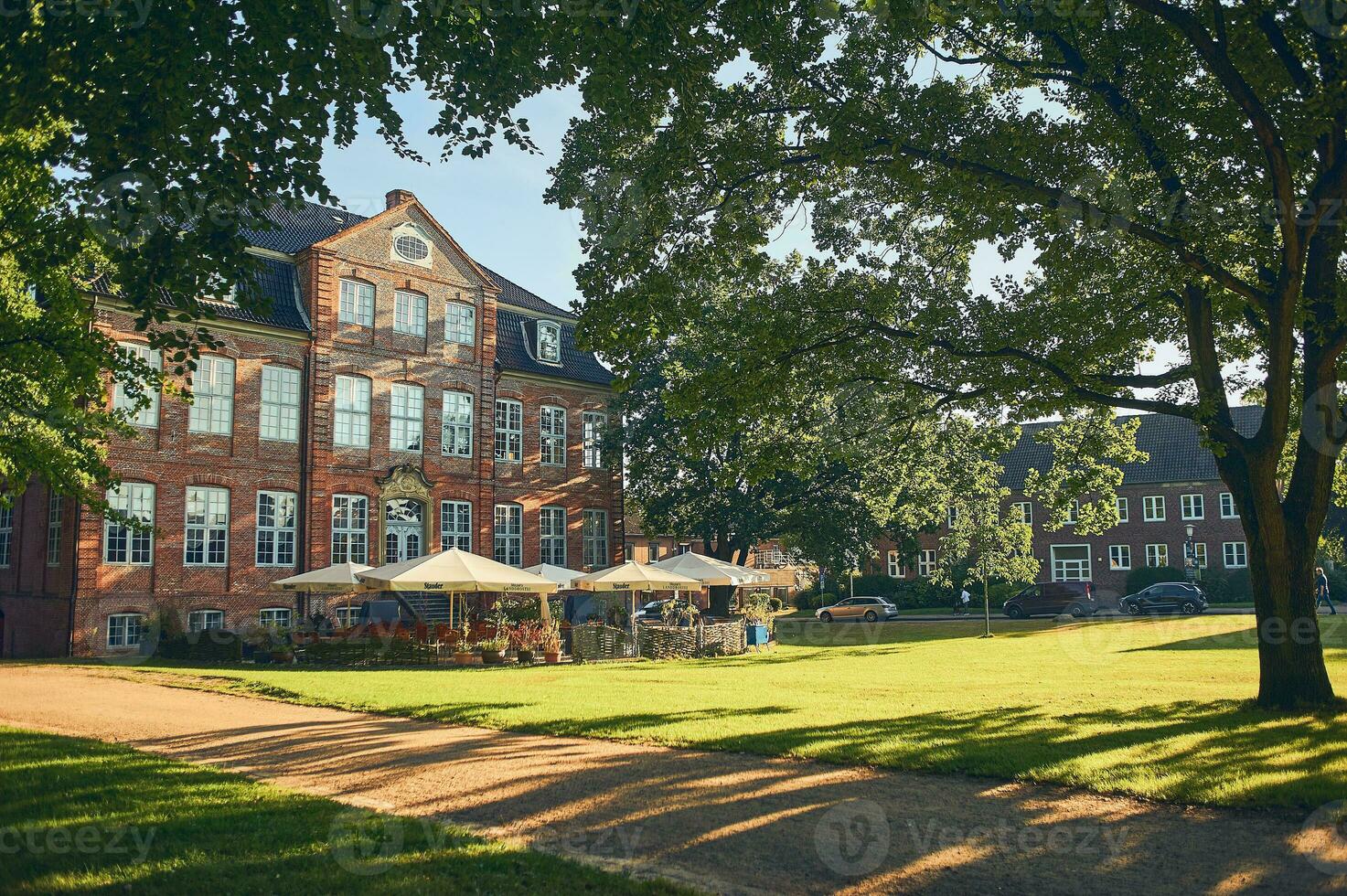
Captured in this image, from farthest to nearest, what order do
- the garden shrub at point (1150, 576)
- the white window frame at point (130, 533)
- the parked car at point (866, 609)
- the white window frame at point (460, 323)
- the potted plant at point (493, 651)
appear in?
the garden shrub at point (1150, 576)
the parked car at point (866, 609)
the white window frame at point (460, 323)
the white window frame at point (130, 533)
the potted plant at point (493, 651)

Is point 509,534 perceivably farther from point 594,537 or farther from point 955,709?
point 955,709

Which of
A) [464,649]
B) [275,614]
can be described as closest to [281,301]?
[275,614]

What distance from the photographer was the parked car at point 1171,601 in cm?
3994

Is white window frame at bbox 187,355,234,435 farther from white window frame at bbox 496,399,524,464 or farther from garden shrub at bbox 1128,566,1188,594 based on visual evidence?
garden shrub at bbox 1128,566,1188,594

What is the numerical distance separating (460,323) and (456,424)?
3.49m

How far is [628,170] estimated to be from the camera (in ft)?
41.7

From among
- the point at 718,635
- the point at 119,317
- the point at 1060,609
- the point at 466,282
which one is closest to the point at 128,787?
the point at 718,635

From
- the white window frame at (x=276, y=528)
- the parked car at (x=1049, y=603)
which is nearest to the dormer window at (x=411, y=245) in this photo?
the white window frame at (x=276, y=528)

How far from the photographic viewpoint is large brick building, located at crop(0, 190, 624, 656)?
86.0ft

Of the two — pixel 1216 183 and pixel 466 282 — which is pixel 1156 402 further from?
pixel 466 282

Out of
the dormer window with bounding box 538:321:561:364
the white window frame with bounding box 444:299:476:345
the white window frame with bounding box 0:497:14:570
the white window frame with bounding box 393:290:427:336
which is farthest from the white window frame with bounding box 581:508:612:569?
the white window frame with bounding box 0:497:14:570

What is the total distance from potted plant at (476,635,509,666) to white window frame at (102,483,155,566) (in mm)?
10105

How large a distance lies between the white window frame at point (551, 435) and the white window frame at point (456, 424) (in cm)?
310

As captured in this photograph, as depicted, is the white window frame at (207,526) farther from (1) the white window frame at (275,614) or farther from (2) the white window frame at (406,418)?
(2) the white window frame at (406,418)
